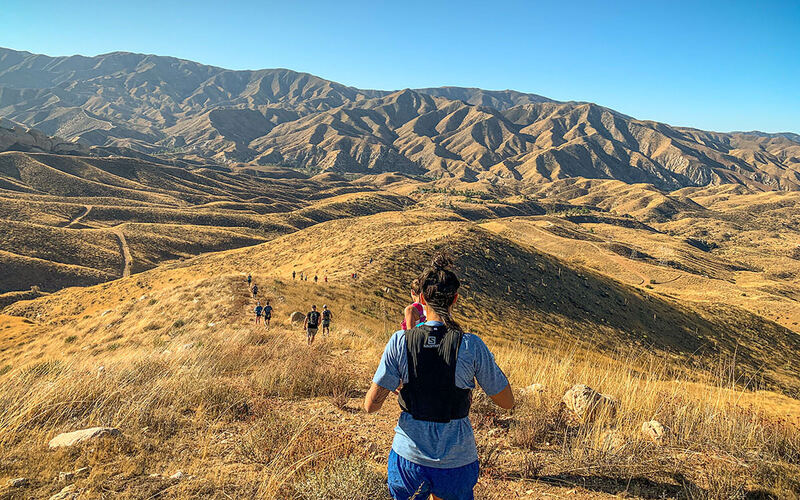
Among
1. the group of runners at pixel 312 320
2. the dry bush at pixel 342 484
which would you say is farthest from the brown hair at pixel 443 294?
the group of runners at pixel 312 320

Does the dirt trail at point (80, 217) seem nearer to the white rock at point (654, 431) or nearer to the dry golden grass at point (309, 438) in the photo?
the dry golden grass at point (309, 438)

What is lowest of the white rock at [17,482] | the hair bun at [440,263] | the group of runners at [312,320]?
the group of runners at [312,320]

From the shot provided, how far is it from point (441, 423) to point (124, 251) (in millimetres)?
82174

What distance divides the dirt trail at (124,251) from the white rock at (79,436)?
64.8 metres

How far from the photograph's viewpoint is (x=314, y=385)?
6734 mm

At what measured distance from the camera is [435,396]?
8.50ft

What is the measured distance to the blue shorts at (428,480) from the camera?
2.63m

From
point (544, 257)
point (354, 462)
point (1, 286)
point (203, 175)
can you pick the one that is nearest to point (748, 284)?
point (544, 257)

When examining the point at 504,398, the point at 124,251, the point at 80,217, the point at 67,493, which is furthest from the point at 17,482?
the point at 80,217

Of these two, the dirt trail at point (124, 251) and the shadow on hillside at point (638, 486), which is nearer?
the shadow on hillside at point (638, 486)

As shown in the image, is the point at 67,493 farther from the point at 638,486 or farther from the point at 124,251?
the point at 124,251

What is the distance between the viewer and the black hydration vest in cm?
258

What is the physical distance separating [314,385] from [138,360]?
3.27 m

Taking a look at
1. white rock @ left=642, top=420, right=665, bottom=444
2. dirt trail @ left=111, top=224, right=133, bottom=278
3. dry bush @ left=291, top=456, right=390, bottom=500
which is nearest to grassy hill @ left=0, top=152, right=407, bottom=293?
dirt trail @ left=111, top=224, right=133, bottom=278
